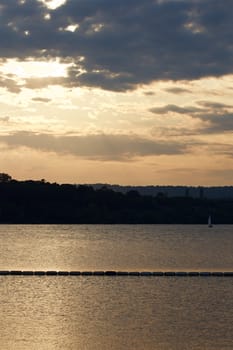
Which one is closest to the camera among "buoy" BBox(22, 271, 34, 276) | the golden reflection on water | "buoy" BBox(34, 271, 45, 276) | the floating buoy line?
the golden reflection on water

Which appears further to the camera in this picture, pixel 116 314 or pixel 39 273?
pixel 39 273

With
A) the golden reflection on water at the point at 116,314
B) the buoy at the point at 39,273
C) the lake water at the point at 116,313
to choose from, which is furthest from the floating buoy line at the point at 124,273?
the golden reflection on water at the point at 116,314

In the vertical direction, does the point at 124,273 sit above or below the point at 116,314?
above

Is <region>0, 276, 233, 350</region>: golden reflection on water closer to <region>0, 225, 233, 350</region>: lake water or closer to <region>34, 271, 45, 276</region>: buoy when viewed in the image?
<region>0, 225, 233, 350</region>: lake water

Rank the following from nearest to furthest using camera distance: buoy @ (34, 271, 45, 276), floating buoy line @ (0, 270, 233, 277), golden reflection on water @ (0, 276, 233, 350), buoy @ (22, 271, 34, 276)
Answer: golden reflection on water @ (0, 276, 233, 350) → floating buoy line @ (0, 270, 233, 277) → buoy @ (22, 271, 34, 276) → buoy @ (34, 271, 45, 276)

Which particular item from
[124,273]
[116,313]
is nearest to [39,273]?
[124,273]

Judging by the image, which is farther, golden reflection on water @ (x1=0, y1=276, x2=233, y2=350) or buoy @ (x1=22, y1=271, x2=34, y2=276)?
buoy @ (x1=22, y1=271, x2=34, y2=276)

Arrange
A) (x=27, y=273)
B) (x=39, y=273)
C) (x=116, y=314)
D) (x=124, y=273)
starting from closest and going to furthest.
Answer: (x=116, y=314) → (x=124, y=273) → (x=27, y=273) → (x=39, y=273)

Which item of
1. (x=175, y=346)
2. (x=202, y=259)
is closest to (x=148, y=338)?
(x=175, y=346)

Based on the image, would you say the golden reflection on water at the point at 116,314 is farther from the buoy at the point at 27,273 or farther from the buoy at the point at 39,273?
the buoy at the point at 39,273

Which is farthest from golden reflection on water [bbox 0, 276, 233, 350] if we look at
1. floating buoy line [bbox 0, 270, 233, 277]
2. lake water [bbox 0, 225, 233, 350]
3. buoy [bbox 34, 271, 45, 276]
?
buoy [bbox 34, 271, 45, 276]

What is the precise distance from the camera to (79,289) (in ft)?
196

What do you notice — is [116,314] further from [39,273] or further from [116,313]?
[39,273]

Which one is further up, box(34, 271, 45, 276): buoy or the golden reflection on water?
box(34, 271, 45, 276): buoy
